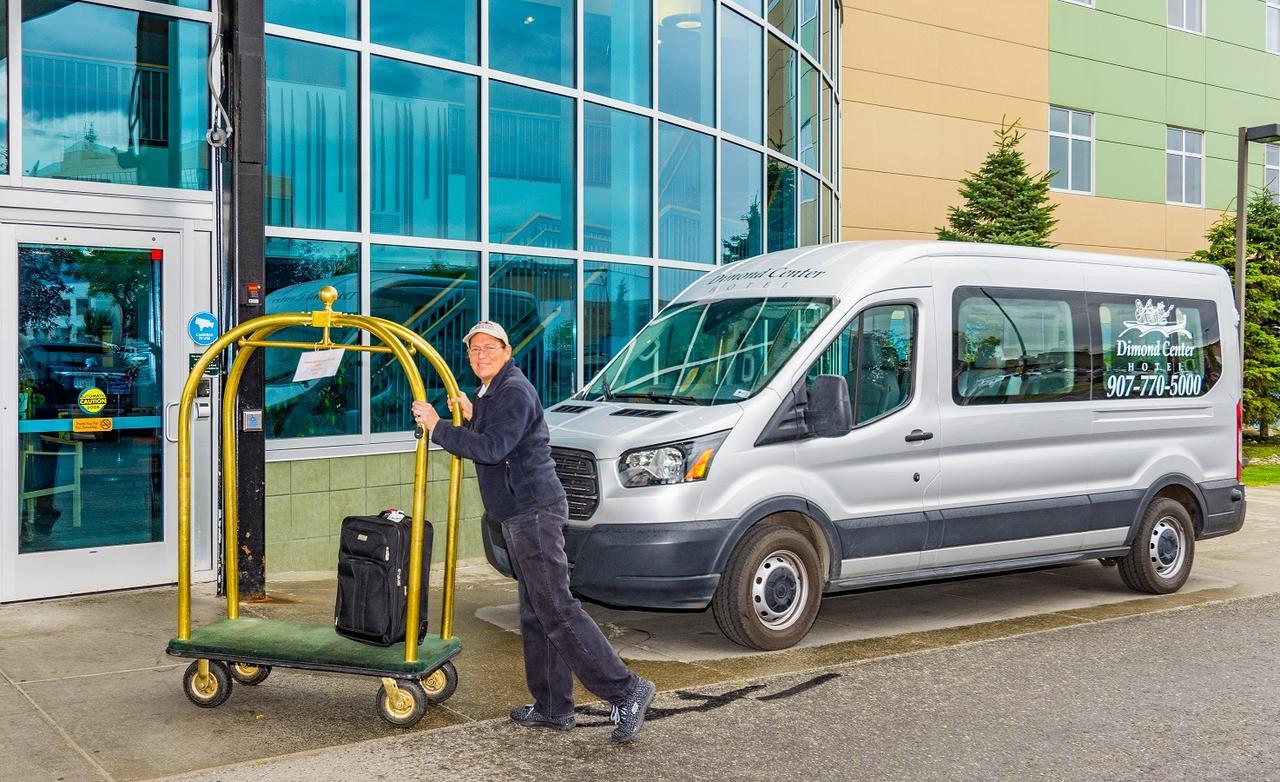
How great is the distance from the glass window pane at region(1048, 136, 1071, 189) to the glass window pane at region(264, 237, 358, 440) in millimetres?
16581

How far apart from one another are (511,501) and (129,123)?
4827 millimetres

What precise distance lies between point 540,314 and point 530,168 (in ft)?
4.15

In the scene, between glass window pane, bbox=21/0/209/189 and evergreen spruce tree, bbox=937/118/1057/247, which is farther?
evergreen spruce tree, bbox=937/118/1057/247

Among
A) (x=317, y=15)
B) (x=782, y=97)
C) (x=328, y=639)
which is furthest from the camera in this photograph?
(x=782, y=97)

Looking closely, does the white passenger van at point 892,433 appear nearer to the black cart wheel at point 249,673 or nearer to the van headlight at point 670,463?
the van headlight at point 670,463

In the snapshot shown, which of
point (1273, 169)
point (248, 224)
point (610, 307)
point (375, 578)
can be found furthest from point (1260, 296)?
point (375, 578)

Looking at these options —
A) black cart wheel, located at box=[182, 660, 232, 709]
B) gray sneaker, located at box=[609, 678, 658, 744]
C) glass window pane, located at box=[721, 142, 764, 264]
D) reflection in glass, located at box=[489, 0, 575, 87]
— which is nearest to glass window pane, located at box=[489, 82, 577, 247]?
reflection in glass, located at box=[489, 0, 575, 87]

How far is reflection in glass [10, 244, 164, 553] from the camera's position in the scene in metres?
8.16

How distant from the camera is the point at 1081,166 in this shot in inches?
932

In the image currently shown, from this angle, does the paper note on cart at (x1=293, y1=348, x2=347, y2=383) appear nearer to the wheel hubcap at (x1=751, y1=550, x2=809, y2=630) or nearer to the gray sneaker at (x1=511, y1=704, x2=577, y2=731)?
the gray sneaker at (x1=511, y1=704, x2=577, y2=731)

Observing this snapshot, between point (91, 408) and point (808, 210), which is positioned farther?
point (808, 210)

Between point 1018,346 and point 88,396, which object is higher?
point 1018,346

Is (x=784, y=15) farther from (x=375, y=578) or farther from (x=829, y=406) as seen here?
(x=375, y=578)

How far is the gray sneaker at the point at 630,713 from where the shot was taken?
218 inches
